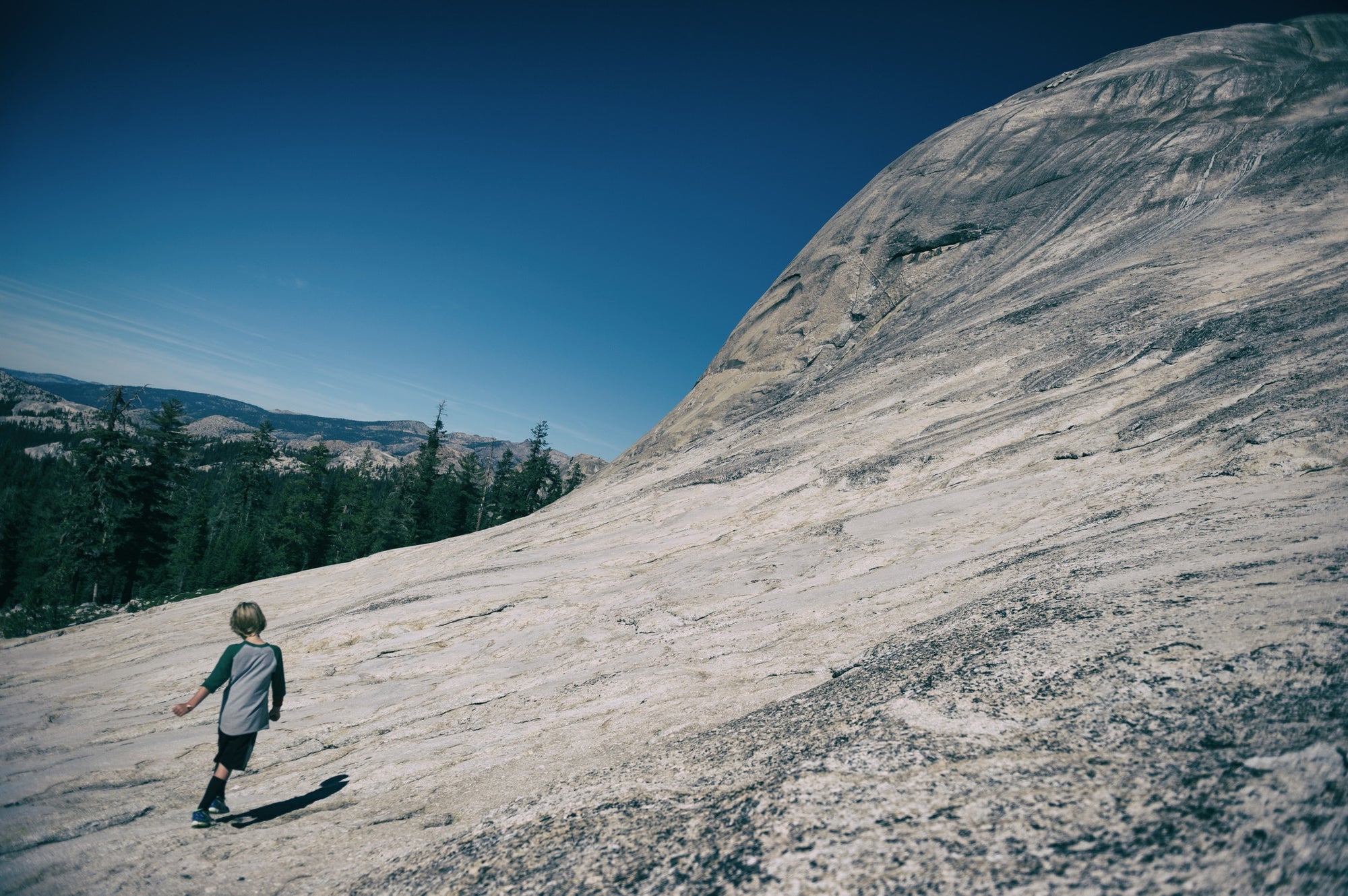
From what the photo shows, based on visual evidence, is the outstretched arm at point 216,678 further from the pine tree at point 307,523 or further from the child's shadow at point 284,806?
the pine tree at point 307,523

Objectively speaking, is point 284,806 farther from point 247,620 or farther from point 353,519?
point 353,519

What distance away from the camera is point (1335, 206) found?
13422 mm

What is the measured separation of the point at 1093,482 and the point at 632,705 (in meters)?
7.17

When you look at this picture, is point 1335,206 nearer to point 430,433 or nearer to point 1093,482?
point 1093,482

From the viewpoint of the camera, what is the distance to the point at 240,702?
17.7ft

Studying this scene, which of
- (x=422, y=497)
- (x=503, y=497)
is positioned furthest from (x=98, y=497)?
(x=503, y=497)

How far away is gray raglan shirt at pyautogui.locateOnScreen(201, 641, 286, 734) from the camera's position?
535 cm

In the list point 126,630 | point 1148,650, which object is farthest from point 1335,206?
point 126,630

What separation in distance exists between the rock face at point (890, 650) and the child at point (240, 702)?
406mm

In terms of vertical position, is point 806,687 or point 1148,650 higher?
point 1148,650

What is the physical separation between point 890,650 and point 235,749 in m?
6.38

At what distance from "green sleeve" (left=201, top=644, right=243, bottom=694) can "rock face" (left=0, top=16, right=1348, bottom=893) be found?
1.35 meters

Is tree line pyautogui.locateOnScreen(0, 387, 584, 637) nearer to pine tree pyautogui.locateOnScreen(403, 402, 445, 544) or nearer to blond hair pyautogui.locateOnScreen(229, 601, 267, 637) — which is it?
pine tree pyautogui.locateOnScreen(403, 402, 445, 544)

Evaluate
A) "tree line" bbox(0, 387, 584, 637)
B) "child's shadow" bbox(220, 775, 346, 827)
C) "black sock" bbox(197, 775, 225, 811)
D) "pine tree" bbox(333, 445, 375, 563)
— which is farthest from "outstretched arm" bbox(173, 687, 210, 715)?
"pine tree" bbox(333, 445, 375, 563)
